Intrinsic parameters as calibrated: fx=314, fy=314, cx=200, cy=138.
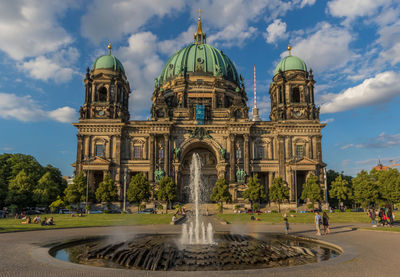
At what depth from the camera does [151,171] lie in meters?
64.0

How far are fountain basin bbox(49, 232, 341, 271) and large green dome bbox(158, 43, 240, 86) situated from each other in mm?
64144

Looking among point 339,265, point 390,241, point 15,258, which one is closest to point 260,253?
point 339,265

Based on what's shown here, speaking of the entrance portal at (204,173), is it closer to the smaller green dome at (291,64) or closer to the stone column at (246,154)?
the stone column at (246,154)

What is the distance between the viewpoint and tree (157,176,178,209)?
2287 inches

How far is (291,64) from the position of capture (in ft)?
235

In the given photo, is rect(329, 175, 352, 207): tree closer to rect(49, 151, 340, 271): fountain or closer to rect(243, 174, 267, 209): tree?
rect(243, 174, 267, 209): tree

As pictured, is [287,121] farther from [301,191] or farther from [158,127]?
[158,127]

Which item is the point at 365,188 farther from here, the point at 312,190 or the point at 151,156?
the point at 151,156

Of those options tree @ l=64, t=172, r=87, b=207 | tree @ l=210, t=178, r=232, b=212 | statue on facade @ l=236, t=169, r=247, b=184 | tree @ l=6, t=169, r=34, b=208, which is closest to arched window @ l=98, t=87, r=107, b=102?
tree @ l=64, t=172, r=87, b=207

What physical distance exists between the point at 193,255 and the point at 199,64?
69860 millimetres

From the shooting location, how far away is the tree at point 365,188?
5828 cm

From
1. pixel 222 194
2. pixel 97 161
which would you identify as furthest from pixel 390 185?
pixel 97 161

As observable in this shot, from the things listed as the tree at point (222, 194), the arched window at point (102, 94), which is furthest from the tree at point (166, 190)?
the arched window at point (102, 94)

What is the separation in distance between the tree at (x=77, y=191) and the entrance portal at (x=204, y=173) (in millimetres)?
20320
